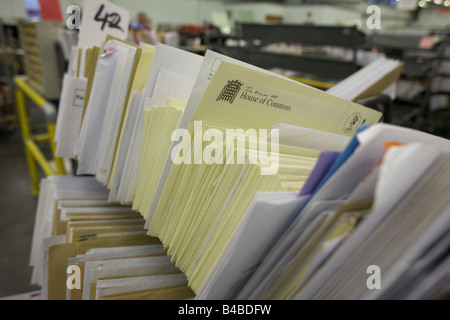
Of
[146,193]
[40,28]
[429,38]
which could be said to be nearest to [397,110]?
[429,38]

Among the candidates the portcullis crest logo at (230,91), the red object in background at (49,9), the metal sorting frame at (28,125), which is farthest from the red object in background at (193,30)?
the portcullis crest logo at (230,91)

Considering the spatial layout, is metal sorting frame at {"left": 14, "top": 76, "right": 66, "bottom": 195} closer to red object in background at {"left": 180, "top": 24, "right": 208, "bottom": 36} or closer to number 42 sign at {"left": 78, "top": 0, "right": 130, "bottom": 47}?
number 42 sign at {"left": 78, "top": 0, "right": 130, "bottom": 47}

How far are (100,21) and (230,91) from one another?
0.86 meters

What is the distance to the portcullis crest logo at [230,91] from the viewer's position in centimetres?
56

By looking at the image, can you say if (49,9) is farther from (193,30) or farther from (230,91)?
(193,30)

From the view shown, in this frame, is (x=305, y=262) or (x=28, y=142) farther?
(x=28, y=142)

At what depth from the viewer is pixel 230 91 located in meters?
0.57

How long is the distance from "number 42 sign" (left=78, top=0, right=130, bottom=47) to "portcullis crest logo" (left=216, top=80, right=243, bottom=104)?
33.2 inches

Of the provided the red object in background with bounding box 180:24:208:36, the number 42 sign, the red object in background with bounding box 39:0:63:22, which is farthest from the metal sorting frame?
the red object in background with bounding box 180:24:208:36

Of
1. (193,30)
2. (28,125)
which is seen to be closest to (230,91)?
(28,125)

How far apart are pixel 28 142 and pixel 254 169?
2.82 meters

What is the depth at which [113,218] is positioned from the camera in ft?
3.06

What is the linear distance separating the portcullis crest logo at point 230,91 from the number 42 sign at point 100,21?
0.84 meters
